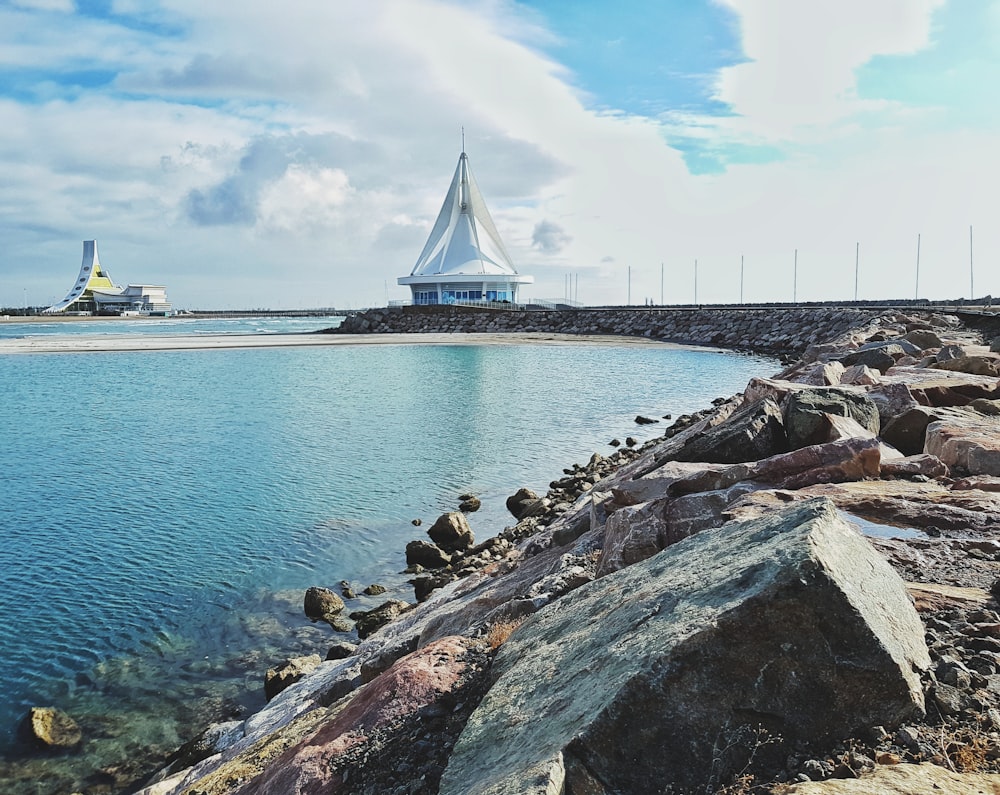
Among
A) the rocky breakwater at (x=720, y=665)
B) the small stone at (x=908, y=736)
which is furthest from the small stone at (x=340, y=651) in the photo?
the small stone at (x=908, y=736)

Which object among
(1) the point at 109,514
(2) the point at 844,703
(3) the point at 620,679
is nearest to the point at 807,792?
(2) the point at 844,703

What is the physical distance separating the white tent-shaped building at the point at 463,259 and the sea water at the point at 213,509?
210ft

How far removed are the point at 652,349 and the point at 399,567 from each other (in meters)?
49.7

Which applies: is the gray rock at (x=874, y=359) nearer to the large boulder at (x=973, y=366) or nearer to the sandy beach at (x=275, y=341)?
the large boulder at (x=973, y=366)

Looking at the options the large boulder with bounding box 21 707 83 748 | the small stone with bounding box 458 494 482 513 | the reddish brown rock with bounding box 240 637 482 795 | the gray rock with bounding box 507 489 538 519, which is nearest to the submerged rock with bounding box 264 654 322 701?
the large boulder with bounding box 21 707 83 748

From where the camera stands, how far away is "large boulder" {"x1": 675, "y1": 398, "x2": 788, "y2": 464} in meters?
7.82

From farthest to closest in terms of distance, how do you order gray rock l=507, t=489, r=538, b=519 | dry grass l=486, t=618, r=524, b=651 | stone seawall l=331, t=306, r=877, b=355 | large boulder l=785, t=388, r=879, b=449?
stone seawall l=331, t=306, r=877, b=355
gray rock l=507, t=489, r=538, b=519
large boulder l=785, t=388, r=879, b=449
dry grass l=486, t=618, r=524, b=651

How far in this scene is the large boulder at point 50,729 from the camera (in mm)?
7844

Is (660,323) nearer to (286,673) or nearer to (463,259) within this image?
(463,259)

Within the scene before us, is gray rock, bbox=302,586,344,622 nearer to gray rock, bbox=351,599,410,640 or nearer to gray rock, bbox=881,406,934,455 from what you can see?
gray rock, bbox=351,599,410,640

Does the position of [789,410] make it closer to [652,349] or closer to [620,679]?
[620,679]

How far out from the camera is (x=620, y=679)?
3.06 meters

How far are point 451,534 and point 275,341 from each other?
66.9 meters

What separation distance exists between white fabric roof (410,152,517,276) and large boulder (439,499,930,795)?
10124cm
